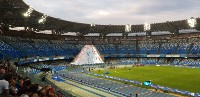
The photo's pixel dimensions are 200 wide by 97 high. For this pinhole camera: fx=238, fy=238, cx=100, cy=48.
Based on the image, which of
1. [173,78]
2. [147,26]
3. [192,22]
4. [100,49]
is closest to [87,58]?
[100,49]

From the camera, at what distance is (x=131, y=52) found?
105 m

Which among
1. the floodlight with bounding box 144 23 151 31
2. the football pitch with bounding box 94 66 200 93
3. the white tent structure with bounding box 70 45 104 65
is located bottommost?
the football pitch with bounding box 94 66 200 93

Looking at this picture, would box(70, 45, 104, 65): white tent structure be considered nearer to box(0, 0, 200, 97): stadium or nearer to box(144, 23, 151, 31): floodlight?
box(0, 0, 200, 97): stadium

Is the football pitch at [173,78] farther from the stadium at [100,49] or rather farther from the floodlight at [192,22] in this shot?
the floodlight at [192,22]

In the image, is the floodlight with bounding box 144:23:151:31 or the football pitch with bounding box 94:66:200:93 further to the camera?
the floodlight with bounding box 144:23:151:31

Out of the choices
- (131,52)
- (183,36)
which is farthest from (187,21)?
(131,52)

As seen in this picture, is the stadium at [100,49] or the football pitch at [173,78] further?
the stadium at [100,49]

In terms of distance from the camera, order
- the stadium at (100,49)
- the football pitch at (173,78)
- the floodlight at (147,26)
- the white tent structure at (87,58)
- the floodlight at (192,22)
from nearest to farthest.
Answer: the football pitch at (173,78), the stadium at (100,49), the white tent structure at (87,58), the floodlight at (192,22), the floodlight at (147,26)

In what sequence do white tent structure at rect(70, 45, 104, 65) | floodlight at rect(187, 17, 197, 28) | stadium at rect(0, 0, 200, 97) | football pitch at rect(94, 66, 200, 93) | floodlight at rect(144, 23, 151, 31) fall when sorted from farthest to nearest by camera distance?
floodlight at rect(144, 23, 151, 31) < floodlight at rect(187, 17, 197, 28) < white tent structure at rect(70, 45, 104, 65) < stadium at rect(0, 0, 200, 97) < football pitch at rect(94, 66, 200, 93)

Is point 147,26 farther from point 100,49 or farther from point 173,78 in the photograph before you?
point 173,78

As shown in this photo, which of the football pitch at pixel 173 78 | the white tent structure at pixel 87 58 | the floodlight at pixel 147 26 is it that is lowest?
the football pitch at pixel 173 78

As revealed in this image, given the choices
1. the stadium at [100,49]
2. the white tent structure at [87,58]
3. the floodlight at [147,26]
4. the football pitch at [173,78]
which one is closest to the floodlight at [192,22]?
the stadium at [100,49]

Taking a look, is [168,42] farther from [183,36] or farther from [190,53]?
[190,53]

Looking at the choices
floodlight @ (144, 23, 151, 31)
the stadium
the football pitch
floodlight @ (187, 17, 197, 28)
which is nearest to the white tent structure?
the stadium
